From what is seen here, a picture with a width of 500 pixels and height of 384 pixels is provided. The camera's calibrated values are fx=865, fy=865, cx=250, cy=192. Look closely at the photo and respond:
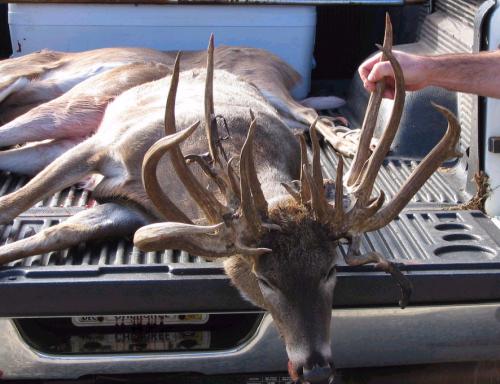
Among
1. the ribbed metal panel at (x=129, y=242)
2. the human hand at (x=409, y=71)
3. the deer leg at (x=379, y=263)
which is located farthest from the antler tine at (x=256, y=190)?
the human hand at (x=409, y=71)

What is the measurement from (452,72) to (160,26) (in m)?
2.03

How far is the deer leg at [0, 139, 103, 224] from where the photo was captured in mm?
3779

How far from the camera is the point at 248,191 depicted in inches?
110

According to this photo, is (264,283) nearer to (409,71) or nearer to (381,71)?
(381,71)

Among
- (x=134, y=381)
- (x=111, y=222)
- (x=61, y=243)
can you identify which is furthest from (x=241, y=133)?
(x=134, y=381)

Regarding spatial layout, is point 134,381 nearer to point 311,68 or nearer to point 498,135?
point 498,135

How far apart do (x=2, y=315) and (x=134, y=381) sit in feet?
1.91

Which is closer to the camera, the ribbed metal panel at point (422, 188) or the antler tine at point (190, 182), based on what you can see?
the antler tine at point (190, 182)

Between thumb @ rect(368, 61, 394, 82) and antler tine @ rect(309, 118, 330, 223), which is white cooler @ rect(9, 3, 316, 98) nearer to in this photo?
thumb @ rect(368, 61, 394, 82)

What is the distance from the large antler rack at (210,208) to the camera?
8.96ft

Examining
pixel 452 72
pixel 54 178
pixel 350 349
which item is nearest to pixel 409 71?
pixel 452 72

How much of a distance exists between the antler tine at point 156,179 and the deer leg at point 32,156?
64.6 inches

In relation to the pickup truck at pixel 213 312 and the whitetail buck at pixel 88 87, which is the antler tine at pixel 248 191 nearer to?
the pickup truck at pixel 213 312

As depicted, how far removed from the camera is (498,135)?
11.9 ft
